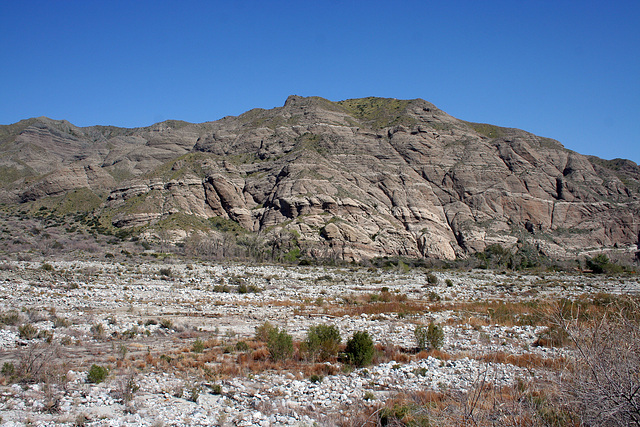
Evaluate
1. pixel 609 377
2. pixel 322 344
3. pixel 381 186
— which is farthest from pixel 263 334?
pixel 381 186

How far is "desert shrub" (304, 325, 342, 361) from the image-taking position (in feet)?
39.8

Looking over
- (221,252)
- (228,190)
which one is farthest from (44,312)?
(228,190)

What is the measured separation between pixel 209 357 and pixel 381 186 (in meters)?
83.5

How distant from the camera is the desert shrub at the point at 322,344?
1212cm

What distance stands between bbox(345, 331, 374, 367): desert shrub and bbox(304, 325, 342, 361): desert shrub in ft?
2.18

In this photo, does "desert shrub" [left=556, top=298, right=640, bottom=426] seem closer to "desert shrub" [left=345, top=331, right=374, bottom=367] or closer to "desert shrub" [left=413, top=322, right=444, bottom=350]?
"desert shrub" [left=345, top=331, right=374, bottom=367]

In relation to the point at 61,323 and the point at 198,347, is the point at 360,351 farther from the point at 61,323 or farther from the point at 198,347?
the point at 61,323

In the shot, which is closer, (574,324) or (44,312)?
(574,324)

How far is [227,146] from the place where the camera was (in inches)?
4409

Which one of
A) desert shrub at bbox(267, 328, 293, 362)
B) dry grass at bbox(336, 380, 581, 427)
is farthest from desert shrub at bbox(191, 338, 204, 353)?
dry grass at bbox(336, 380, 581, 427)

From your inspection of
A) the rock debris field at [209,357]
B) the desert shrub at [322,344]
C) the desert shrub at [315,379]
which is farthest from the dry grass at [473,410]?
the desert shrub at [322,344]

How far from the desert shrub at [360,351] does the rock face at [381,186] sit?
5519 cm

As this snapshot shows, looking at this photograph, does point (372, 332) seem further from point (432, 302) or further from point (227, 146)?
point (227, 146)

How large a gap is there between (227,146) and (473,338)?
10485 centimetres
